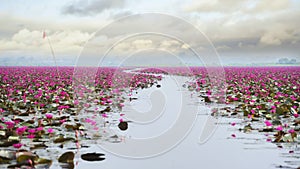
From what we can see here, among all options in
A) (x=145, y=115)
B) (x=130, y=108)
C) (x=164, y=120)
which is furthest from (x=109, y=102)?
(x=164, y=120)

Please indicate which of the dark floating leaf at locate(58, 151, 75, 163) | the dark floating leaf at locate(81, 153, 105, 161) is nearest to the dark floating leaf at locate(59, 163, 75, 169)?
the dark floating leaf at locate(58, 151, 75, 163)

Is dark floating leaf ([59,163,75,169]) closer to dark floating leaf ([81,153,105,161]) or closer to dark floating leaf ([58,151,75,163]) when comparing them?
dark floating leaf ([58,151,75,163])

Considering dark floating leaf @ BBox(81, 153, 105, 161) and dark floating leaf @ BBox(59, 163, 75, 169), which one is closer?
dark floating leaf @ BBox(59, 163, 75, 169)

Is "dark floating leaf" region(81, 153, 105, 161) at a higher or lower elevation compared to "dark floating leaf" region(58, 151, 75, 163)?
lower

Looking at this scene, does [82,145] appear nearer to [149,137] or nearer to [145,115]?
[149,137]

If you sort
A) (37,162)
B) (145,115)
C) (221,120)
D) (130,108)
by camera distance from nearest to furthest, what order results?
(37,162) → (221,120) → (145,115) → (130,108)

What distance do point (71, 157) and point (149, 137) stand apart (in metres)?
1.74

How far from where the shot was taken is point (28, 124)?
15.4 ft

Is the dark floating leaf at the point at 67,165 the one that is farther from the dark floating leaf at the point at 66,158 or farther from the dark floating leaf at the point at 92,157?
the dark floating leaf at the point at 92,157

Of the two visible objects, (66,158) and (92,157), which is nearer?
(66,158)

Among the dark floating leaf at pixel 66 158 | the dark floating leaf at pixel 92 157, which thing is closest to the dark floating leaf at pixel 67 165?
the dark floating leaf at pixel 66 158

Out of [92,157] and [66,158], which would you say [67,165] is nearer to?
[66,158]

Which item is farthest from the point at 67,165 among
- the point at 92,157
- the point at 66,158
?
the point at 92,157

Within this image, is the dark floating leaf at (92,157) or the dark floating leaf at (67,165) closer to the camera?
the dark floating leaf at (67,165)
